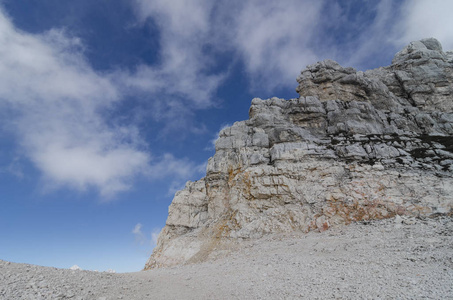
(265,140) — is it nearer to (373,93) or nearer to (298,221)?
(298,221)

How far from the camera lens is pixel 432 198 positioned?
66.0 feet

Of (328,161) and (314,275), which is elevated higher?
(328,161)

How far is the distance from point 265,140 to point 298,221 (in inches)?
449

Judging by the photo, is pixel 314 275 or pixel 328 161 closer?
pixel 314 275

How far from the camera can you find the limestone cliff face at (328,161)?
22.0 m

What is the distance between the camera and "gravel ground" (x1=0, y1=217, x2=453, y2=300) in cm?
1003

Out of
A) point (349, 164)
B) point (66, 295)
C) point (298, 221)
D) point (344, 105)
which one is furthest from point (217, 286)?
point (344, 105)

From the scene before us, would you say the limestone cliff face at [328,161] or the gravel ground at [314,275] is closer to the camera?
the gravel ground at [314,275]

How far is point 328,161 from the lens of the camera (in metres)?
25.9

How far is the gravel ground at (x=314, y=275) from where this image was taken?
10031 mm

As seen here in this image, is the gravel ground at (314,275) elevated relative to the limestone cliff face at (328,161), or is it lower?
lower

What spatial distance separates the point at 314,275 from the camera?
12.6 metres

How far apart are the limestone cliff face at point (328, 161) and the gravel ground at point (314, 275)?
3.81m

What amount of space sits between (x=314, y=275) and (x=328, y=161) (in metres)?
15.8
